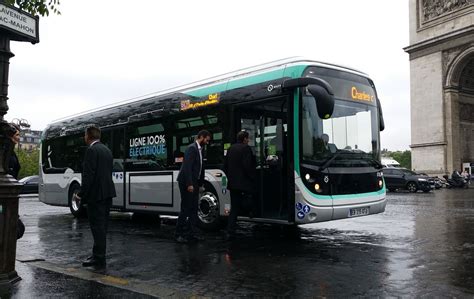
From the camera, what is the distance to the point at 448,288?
4992 millimetres

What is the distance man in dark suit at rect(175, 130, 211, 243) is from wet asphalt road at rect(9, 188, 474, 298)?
330 mm

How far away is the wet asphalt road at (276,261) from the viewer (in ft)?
16.5

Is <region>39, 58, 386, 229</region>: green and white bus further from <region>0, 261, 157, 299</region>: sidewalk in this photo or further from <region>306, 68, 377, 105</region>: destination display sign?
<region>0, 261, 157, 299</region>: sidewalk

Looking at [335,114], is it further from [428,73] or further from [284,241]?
[428,73]

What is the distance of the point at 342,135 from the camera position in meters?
8.36

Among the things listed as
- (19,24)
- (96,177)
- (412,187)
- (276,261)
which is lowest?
(412,187)

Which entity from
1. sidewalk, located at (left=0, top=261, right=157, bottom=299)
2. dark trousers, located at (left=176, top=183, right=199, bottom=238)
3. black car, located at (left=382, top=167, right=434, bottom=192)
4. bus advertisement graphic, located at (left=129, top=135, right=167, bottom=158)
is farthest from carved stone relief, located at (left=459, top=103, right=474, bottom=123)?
sidewalk, located at (left=0, top=261, right=157, bottom=299)

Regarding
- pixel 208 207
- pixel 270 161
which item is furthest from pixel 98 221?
pixel 208 207

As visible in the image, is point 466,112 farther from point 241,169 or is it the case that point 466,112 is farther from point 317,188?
point 241,169

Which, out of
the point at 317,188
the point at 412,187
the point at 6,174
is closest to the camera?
the point at 6,174

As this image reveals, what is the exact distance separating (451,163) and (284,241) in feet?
Answer: 110

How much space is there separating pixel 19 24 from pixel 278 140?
4.54 metres

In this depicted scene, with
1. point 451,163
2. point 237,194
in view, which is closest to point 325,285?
point 237,194

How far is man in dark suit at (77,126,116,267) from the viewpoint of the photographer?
6277mm
